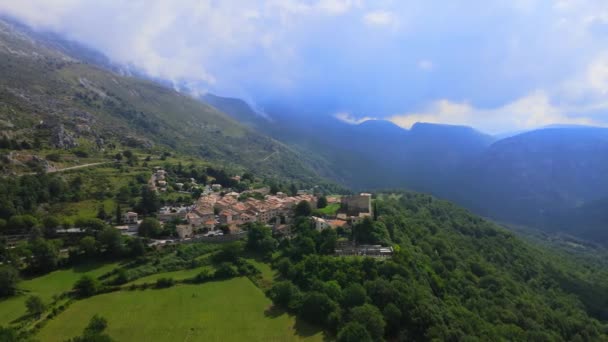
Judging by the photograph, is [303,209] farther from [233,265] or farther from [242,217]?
[233,265]

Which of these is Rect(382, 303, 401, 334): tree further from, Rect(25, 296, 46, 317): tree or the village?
Rect(25, 296, 46, 317): tree

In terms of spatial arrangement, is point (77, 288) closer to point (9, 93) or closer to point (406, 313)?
point (406, 313)

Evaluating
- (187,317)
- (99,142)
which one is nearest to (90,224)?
(187,317)

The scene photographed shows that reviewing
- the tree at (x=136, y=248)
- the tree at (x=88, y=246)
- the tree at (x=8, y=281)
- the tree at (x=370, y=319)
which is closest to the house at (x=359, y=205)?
the tree at (x=370, y=319)

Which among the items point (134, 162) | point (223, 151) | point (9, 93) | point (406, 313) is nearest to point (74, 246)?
point (406, 313)

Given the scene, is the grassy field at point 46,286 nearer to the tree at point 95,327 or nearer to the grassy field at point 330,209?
the tree at point 95,327

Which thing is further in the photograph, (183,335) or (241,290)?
(241,290)
